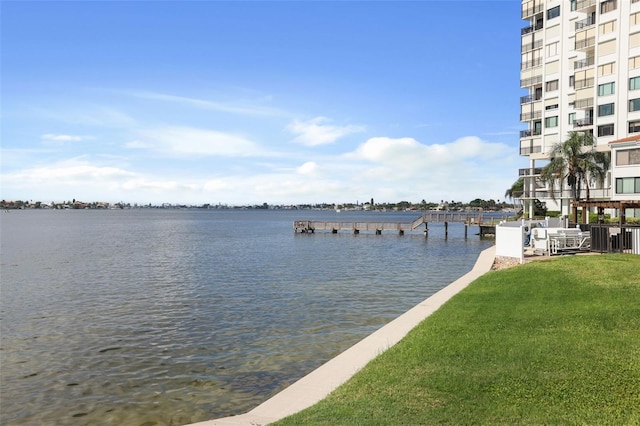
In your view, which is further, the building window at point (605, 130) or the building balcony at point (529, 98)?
the building balcony at point (529, 98)

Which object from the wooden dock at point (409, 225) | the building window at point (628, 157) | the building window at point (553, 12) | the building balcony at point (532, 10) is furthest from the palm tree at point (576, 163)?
the building balcony at point (532, 10)

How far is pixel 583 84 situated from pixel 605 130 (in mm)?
7402

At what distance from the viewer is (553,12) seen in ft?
230

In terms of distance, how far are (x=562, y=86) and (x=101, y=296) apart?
6588 cm

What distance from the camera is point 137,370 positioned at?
506 inches

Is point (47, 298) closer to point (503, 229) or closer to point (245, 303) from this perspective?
point (245, 303)

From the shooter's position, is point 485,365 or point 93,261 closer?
point 485,365

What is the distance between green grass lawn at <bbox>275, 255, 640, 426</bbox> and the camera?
7127mm

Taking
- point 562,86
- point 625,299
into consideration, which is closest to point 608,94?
point 562,86

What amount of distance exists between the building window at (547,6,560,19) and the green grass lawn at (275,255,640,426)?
218 ft

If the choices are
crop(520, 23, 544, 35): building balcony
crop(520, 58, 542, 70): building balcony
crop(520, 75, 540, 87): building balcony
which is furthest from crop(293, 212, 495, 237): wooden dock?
crop(520, 23, 544, 35): building balcony

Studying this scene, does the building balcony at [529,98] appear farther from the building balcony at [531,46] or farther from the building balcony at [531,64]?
the building balcony at [531,46]

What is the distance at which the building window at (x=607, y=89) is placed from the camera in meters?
57.2

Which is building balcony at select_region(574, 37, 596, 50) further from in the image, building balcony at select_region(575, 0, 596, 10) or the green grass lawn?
the green grass lawn
